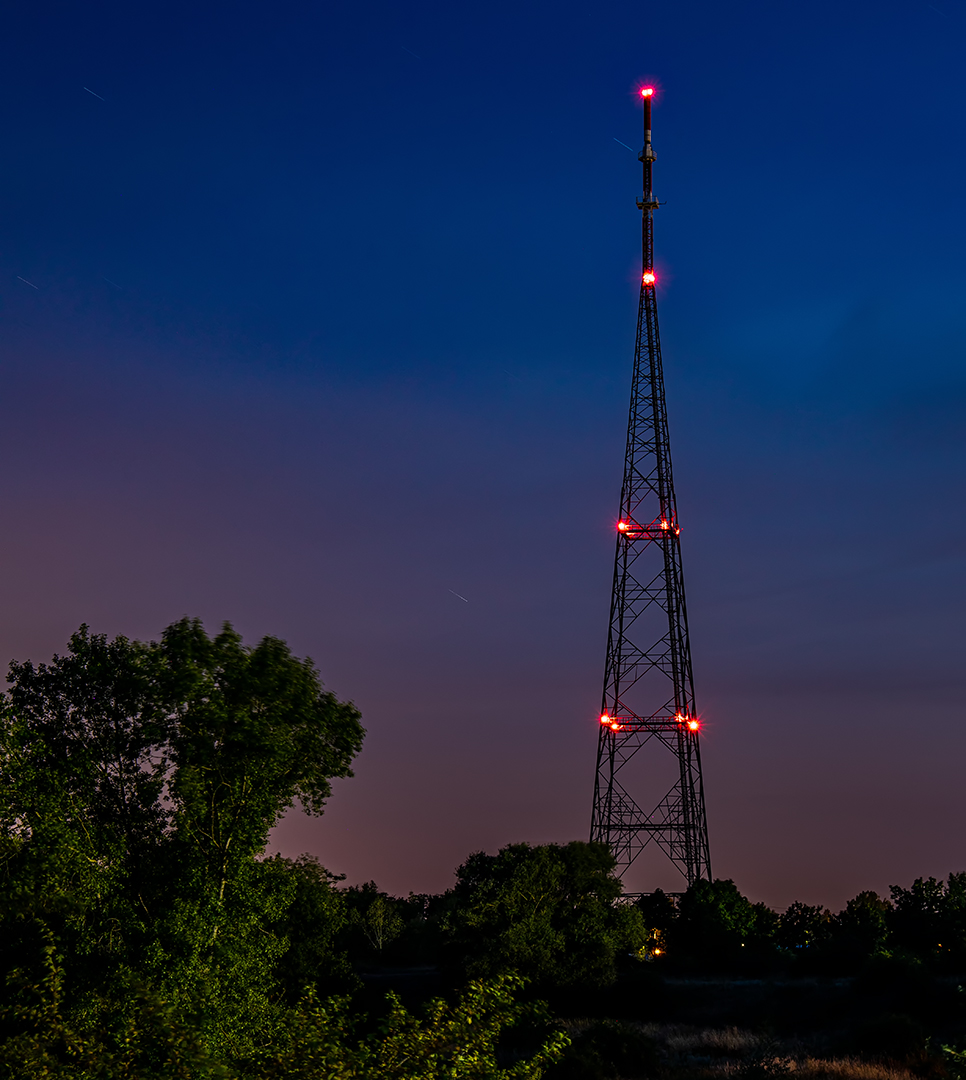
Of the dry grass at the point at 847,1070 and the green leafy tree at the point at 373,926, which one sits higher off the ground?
the green leafy tree at the point at 373,926

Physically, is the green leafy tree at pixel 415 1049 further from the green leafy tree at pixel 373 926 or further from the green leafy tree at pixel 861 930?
the green leafy tree at pixel 373 926

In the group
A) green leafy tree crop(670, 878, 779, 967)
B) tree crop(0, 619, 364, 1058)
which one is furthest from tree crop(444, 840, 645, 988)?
tree crop(0, 619, 364, 1058)

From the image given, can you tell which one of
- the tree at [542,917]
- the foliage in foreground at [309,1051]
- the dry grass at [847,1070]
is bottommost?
the dry grass at [847,1070]

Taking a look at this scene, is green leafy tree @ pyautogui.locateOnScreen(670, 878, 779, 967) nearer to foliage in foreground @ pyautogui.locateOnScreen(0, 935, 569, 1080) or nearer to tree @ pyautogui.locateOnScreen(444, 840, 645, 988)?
tree @ pyautogui.locateOnScreen(444, 840, 645, 988)

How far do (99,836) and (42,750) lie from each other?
2.78m

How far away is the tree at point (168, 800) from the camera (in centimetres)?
2655

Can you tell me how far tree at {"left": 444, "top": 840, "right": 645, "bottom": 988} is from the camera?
181ft

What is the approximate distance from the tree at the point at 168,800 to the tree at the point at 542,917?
1071 inches

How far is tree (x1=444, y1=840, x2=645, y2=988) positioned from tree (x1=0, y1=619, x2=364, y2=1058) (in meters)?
27.2

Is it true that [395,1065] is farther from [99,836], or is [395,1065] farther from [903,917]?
[903,917]

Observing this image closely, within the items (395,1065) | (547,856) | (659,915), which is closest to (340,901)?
Answer: (547,856)

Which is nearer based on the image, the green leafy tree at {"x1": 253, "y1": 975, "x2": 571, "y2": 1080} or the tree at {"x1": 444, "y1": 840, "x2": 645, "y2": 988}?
the green leafy tree at {"x1": 253, "y1": 975, "x2": 571, "y2": 1080}

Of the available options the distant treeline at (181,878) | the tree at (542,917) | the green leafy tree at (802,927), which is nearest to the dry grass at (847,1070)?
the distant treeline at (181,878)

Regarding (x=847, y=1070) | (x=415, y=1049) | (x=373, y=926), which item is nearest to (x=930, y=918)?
(x=847, y=1070)
